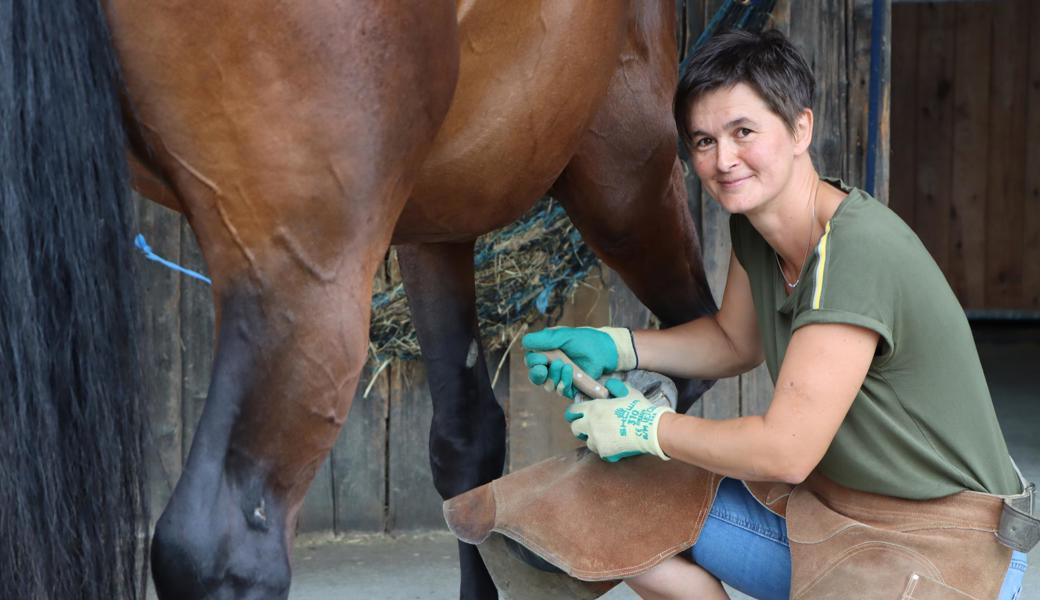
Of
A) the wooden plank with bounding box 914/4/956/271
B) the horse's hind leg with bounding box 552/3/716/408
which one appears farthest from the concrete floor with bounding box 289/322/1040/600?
the wooden plank with bounding box 914/4/956/271

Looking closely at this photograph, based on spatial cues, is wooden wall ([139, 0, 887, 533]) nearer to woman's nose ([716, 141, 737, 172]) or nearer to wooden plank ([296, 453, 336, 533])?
wooden plank ([296, 453, 336, 533])

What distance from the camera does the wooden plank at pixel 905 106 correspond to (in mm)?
7078

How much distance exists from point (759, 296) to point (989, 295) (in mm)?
5816

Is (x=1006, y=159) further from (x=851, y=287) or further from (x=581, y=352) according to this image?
(x=851, y=287)

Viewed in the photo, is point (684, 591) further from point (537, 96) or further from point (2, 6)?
point (2, 6)

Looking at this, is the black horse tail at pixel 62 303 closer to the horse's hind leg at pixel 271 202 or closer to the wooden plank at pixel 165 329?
the horse's hind leg at pixel 271 202

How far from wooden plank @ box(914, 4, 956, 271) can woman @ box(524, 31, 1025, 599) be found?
574 centimetres

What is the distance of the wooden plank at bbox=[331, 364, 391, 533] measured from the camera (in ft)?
10.4

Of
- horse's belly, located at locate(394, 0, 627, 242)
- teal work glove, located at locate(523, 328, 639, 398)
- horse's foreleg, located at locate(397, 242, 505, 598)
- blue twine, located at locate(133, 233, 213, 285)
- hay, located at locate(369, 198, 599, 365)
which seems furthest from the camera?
hay, located at locate(369, 198, 599, 365)

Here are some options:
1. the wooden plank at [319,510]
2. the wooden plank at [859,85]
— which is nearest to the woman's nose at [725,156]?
the wooden plank at [859,85]

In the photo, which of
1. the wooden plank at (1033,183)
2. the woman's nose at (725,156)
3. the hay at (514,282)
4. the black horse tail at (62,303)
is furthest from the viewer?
the wooden plank at (1033,183)

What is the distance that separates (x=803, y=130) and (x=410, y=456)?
1.86 metres

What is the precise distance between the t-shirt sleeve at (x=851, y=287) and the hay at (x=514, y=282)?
4.93 ft

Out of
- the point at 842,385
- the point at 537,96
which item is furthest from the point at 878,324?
the point at 537,96
